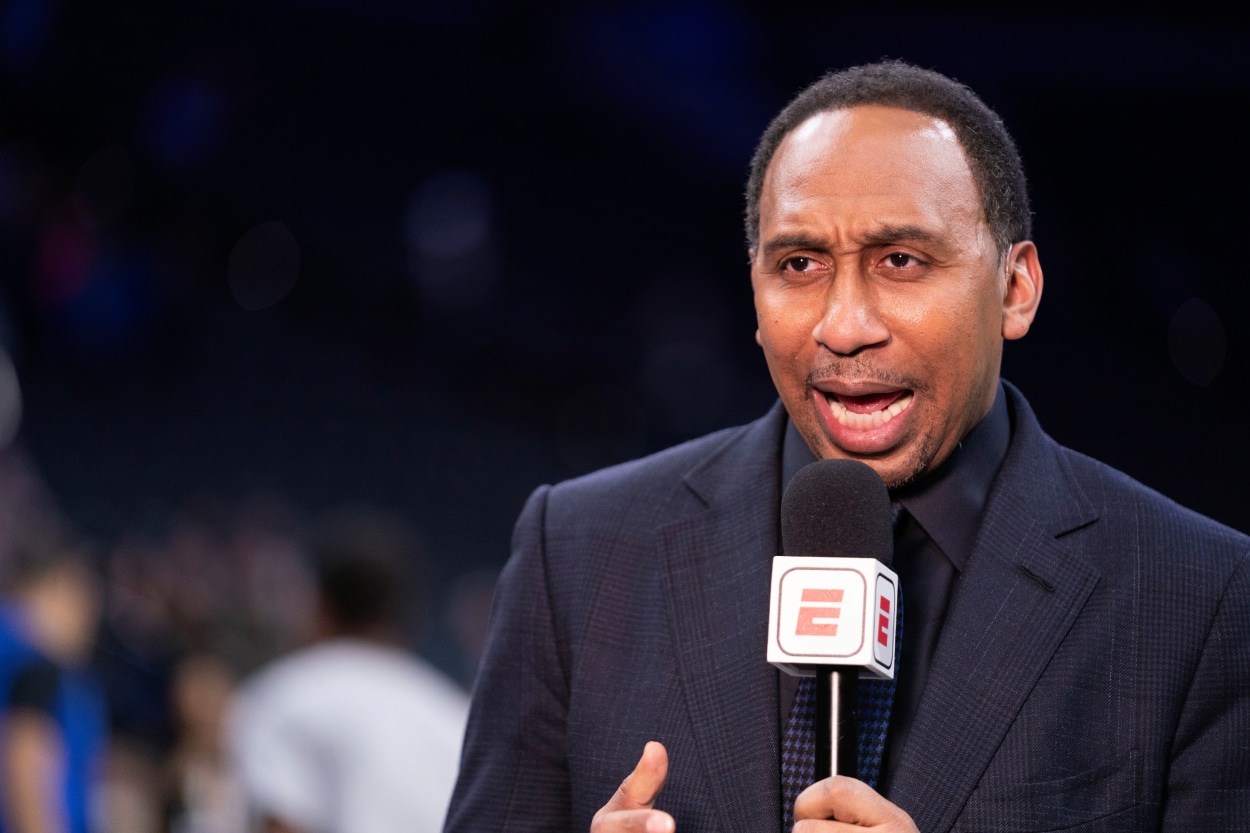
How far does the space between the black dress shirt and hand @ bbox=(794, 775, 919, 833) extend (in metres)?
0.43

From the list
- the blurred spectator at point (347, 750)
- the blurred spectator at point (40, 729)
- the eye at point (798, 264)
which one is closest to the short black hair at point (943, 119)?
the eye at point (798, 264)

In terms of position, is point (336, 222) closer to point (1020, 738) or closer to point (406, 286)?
point (406, 286)

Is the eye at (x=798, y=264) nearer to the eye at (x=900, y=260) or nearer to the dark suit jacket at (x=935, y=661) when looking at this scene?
the eye at (x=900, y=260)

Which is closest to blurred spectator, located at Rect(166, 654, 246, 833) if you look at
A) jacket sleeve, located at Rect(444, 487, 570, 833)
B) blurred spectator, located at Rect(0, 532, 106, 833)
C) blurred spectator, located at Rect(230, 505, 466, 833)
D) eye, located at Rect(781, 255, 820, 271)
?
blurred spectator, located at Rect(0, 532, 106, 833)

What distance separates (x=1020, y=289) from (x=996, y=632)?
51 cm

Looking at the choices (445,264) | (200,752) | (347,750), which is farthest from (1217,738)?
(445,264)

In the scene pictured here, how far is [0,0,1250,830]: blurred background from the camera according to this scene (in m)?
6.23

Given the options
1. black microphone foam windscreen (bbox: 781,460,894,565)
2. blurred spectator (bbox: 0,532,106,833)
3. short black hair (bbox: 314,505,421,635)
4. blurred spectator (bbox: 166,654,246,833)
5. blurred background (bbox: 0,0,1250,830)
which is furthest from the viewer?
blurred background (bbox: 0,0,1250,830)

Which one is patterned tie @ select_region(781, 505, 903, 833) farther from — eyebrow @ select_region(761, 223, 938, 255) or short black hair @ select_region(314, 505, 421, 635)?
short black hair @ select_region(314, 505, 421, 635)

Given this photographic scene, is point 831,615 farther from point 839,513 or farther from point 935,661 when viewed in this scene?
point 935,661

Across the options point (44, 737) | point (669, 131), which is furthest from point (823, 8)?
point (44, 737)

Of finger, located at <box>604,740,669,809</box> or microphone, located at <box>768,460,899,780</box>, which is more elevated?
microphone, located at <box>768,460,899,780</box>

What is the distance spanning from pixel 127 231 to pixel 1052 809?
1106cm

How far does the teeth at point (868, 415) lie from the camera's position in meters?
1.78
